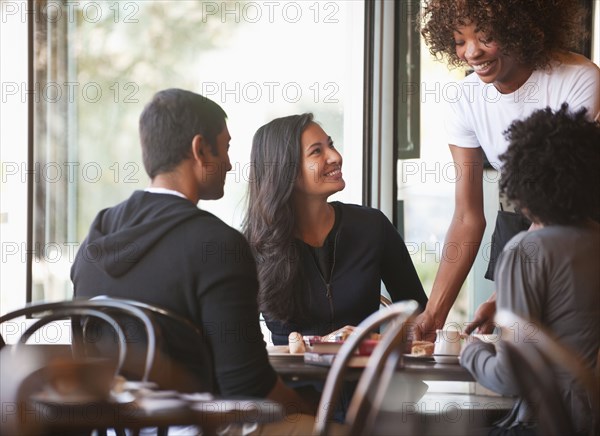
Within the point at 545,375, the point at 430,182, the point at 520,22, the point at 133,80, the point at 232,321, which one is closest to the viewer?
the point at 545,375

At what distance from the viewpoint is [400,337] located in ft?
6.02

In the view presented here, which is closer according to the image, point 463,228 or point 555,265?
point 555,265

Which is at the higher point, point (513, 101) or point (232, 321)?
point (513, 101)

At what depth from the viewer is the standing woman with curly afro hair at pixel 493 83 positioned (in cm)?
282

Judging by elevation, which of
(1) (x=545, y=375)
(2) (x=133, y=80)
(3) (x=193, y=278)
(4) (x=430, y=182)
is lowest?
(1) (x=545, y=375)

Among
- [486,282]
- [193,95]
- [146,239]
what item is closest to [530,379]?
[146,239]

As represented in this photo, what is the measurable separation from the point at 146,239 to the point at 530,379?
0.86m

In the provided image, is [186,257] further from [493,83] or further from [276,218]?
[493,83]

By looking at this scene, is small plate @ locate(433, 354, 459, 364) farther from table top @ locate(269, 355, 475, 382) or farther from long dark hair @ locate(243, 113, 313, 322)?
long dark hair @ locate(243, 113, 313, 322)

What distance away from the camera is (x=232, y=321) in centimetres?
193

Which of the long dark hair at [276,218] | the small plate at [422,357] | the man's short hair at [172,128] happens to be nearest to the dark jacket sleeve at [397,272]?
the long dark hair at [276,218]

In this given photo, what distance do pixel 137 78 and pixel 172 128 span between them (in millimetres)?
2086

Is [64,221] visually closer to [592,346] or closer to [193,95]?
[193,95]

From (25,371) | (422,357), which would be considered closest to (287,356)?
(422,357)
